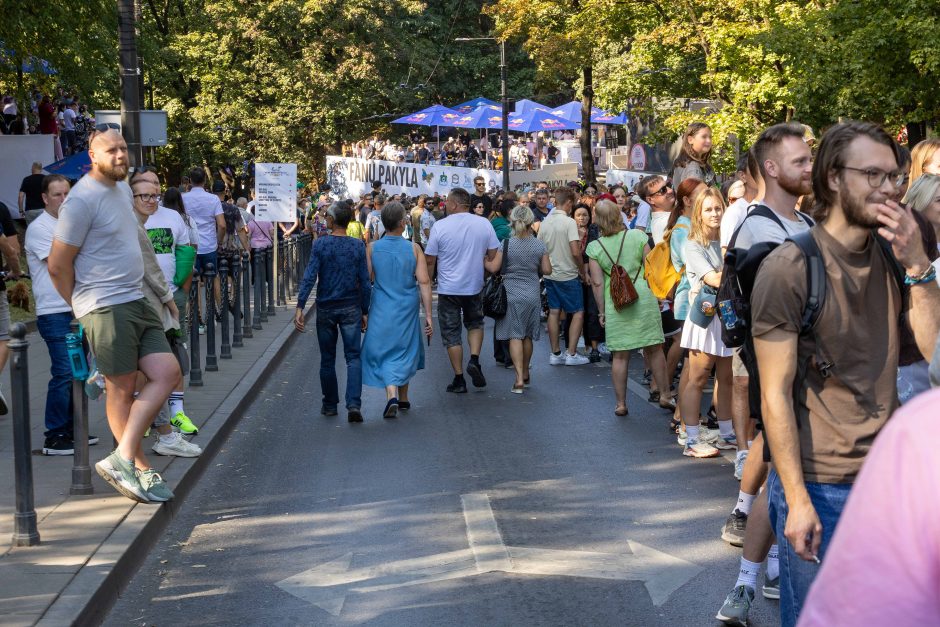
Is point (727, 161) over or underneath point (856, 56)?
underneath

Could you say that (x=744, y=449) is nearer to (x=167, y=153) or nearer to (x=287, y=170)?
(x=287, y=170)

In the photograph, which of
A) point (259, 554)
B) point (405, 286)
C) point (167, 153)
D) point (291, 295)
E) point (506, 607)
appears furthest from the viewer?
Answer: point (167, 153)

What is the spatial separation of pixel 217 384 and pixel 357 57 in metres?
32.5

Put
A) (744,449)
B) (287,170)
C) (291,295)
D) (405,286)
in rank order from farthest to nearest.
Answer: (291,295) → (287,170) → (405,286) → (744,449)

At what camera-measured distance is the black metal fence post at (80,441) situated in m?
7.18

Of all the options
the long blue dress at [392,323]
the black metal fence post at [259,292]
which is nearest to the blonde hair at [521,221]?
the long blue dress at [392,323]

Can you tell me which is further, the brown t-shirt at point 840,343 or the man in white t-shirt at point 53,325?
the man in white t-shirt at point 53,325

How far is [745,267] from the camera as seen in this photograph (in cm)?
385

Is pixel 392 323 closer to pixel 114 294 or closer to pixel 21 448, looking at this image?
pixel 114 294

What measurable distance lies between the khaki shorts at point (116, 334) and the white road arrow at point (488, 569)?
1725 mm

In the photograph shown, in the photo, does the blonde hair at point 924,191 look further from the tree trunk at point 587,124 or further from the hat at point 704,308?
the tree trunk at point 587,124

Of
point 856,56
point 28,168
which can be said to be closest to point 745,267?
point 856,56

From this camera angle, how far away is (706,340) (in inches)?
333

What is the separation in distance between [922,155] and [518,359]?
250 inches
